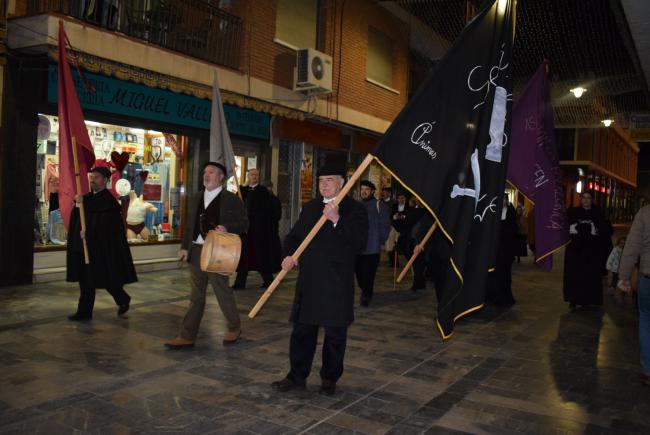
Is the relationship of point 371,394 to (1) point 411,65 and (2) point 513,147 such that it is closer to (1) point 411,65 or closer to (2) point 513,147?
(2) point 513,147

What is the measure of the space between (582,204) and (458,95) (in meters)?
6.19

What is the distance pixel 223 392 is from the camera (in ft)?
16.6

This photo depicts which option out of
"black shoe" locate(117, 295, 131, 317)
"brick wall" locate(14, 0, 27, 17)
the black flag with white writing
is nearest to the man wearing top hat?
"black shoe" locate(117, 295, 131, 317)

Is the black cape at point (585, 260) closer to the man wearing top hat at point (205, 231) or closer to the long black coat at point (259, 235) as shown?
the long black coat at point (259, 235)

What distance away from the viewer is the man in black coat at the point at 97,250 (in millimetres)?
7602

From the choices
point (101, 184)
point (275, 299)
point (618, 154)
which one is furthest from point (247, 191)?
point (618, 154)

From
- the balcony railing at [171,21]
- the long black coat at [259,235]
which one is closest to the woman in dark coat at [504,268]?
the long black coat at [259,235]

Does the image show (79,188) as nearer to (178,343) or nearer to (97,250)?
(97,250)

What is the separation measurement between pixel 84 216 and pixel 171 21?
6.11 metres

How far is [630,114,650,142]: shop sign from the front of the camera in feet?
56.9

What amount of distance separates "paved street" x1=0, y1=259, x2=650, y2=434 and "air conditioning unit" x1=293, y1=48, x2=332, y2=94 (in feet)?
24.4

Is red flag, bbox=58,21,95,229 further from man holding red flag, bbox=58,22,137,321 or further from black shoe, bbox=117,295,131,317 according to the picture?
black shoe, bbox=117,295,131,317

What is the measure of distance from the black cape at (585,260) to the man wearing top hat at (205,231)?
19.8 feet

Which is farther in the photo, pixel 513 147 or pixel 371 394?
pixel 513 147
